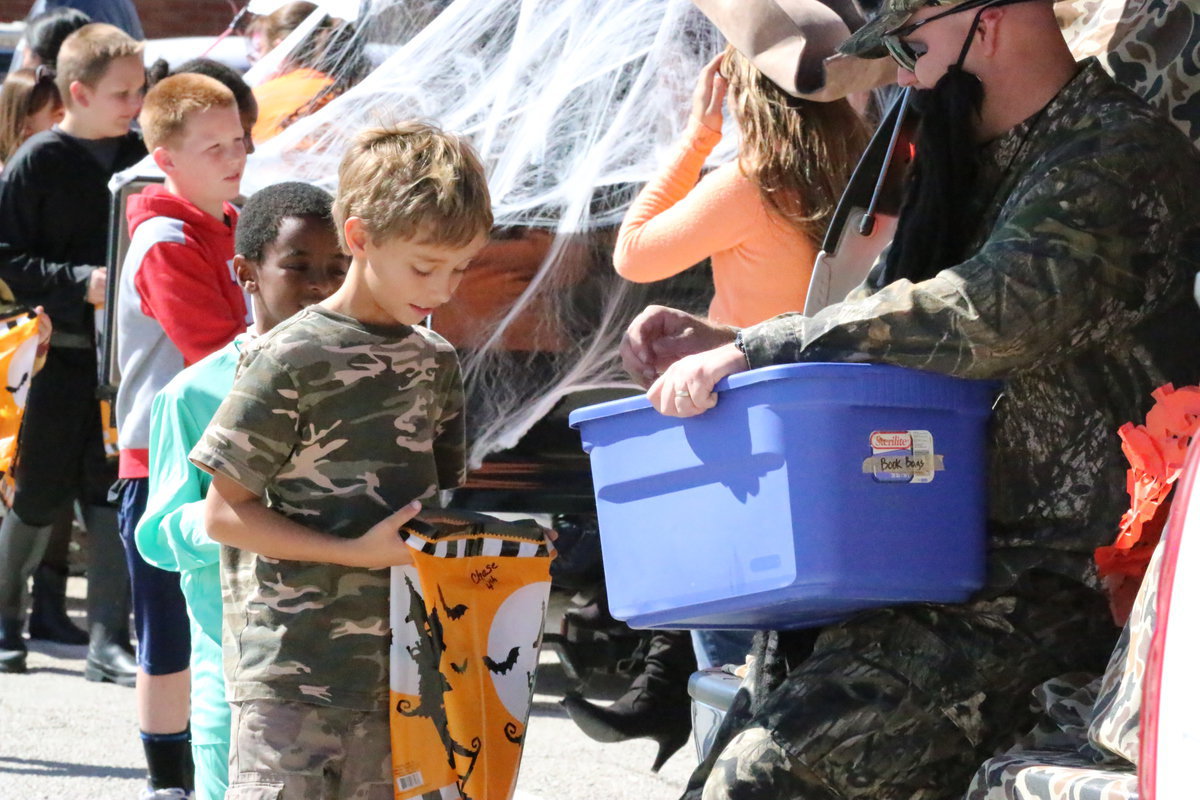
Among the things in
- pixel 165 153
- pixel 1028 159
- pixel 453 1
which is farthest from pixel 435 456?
pixel 453 1

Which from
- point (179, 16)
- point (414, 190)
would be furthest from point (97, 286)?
point (179, 16)

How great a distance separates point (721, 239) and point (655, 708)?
167 centimetres

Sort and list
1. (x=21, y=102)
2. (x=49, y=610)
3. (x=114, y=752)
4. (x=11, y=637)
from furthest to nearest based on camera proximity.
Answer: (x=49, y=610), (x=21, y=102), (x=11, y=637), (x=114, y=752)

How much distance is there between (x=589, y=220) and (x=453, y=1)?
86cm

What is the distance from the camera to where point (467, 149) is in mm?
2953

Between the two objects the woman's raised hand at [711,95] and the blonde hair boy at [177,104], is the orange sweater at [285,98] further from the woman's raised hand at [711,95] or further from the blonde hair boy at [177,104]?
the woman's raised hand at [711,95]

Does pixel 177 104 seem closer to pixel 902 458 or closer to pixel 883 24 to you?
pixel 883 24

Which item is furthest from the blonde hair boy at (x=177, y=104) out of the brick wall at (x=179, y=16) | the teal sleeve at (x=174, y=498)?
the brick wall at (x=179, y=16)

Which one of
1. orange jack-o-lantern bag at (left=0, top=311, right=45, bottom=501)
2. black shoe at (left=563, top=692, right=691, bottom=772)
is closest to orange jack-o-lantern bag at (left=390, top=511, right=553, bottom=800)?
black shoe at (left=563, top=692, right=691, bottom=772)

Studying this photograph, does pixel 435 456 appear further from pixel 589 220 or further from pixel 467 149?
pixel 589 220

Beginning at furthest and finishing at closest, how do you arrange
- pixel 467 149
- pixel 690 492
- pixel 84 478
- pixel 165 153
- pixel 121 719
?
pixel 84 478
pixel 121 719
pixel 165 153
pixel 467 149
pixel 690 492

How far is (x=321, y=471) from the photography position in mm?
2809

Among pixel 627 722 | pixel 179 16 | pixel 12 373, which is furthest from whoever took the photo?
pixel 179 16

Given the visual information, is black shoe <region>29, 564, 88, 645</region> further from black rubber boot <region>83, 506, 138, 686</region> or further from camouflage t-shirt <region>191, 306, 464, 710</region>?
camouflage t-shirt <region>191, 306, 464, 710</region>
